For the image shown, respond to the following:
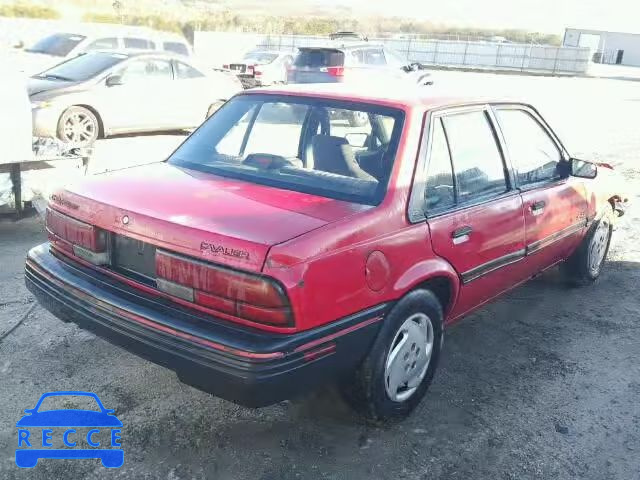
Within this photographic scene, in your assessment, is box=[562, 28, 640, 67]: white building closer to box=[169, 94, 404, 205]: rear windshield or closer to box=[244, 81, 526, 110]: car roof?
box=[244, 81, 526, 110]: car roof

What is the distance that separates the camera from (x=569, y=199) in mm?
4285

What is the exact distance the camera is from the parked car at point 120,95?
9438 mm

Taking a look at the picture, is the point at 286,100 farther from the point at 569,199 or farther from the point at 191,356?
the point at 569,199

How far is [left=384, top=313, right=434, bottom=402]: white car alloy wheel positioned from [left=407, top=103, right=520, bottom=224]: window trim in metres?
0.52

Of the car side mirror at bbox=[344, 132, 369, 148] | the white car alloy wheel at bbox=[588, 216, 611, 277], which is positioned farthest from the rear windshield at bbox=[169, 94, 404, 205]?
the white car alloy wheel at bbox=[588, 216, 611, 277]

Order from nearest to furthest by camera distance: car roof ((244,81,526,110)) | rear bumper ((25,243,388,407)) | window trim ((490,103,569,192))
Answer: rear bumper ((25,243,388,407)), car roof ((244,81,526,110)), window trim ((490,103,569,192))

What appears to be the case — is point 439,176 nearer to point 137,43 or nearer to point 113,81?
point 113,81

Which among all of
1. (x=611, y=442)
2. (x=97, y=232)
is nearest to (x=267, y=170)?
(x=97, y=232)

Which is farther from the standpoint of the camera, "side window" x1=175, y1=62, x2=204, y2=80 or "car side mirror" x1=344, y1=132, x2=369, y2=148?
"side window" x1=175, y1=62, x2=204, y2=80

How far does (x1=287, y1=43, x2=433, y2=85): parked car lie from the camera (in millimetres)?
13398

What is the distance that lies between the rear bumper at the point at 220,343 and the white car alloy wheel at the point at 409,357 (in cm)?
26

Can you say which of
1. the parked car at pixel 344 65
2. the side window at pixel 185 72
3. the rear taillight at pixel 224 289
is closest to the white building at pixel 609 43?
the parked car at pixel 344 65

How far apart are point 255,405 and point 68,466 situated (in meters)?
0.94

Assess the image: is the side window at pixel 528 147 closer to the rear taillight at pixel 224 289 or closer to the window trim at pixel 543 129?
the window trim at pixel 543 129
